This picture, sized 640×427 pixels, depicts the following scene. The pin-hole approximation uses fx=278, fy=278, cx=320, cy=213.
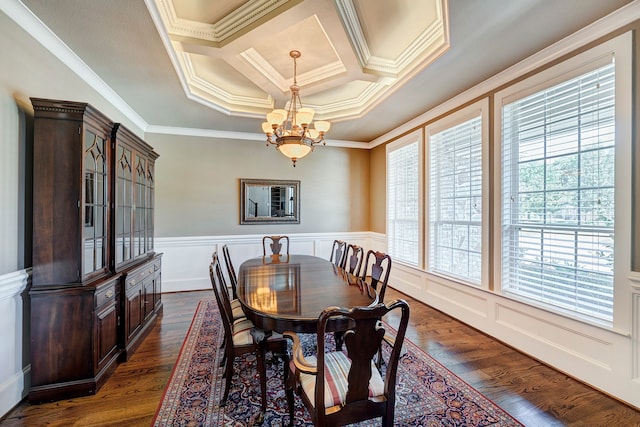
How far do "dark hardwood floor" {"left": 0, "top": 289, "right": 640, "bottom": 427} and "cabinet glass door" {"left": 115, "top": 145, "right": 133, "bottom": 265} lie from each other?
3.23ft

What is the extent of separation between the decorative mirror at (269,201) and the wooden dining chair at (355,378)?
3734 mm

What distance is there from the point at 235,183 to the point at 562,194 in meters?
4.41

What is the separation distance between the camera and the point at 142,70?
9.16ft

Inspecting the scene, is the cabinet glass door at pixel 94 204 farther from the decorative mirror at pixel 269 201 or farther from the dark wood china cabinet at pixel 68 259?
the decorative mirror at pixel 269 201

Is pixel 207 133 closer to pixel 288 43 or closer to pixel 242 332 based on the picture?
pixel 288 43

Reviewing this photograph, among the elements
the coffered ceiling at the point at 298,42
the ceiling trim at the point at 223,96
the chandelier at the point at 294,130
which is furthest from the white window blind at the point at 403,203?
the ceiling trim at the point at 223,96

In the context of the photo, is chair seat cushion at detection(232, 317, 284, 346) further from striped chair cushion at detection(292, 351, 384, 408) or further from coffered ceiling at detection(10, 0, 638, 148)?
coffered ceiling at detection(10, 0, 638, 148)

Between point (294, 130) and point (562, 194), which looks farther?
point (294, 130)

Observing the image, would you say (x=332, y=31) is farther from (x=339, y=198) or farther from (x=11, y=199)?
(x=339, y=198)

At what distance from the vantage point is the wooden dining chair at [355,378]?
120 centimetres

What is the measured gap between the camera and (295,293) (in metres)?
2.12

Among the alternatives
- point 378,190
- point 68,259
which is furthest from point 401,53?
point 68,259

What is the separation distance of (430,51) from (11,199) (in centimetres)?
355

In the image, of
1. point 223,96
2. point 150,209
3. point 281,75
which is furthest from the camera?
point 223,96
